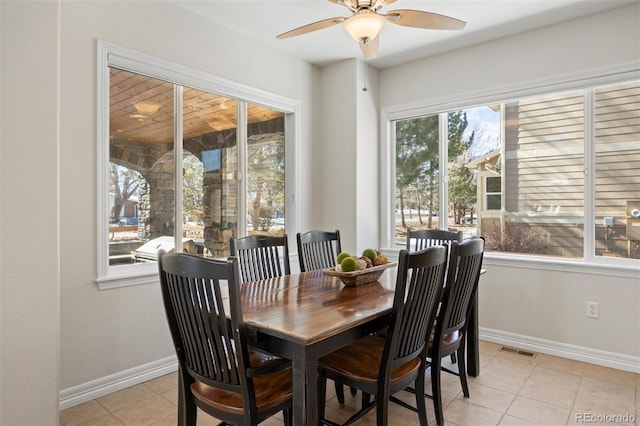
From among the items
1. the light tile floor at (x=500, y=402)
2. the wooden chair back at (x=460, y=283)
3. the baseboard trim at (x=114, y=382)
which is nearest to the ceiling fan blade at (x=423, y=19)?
the wooden chair back at (x=460, y=283)

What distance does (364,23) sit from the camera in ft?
6.82

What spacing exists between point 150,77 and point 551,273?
367cm

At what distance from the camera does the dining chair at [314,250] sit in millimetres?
2916

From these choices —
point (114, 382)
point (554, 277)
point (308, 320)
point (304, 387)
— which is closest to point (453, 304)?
point (308, 320)

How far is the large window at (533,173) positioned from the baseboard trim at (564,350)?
76 centimetres

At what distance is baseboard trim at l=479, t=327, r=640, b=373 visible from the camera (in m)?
2.92

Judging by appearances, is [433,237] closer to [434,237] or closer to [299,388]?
[434,237]

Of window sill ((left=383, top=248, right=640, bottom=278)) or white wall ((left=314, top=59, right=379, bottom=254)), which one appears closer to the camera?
window sill ((left=383, top=248, right=640, bottom=278))

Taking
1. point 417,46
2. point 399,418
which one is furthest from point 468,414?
point 417,46

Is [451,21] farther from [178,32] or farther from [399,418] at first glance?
[399,418]

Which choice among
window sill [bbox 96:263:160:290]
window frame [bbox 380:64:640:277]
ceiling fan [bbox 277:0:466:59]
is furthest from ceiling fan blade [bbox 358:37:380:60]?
window sill [bbox 96:263:160:290]

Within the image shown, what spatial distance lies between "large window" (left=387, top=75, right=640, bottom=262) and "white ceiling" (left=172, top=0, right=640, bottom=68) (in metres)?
0.64

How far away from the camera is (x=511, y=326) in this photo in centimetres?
345

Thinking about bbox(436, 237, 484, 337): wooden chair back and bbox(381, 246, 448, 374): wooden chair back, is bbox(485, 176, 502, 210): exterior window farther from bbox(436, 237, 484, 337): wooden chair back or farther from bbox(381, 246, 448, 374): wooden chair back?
bbox(381, 246, 448, 374): wooden chair back
